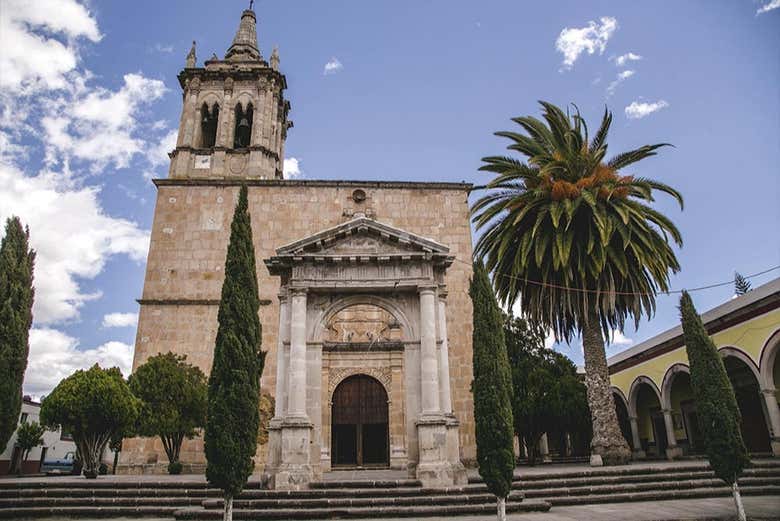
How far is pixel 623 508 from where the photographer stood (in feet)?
38.9

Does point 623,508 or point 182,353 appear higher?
point 182,353

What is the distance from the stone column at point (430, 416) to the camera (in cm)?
1351

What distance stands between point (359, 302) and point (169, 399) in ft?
27.8

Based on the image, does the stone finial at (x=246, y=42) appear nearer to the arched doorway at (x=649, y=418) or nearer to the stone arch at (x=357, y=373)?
the stone arch at (x=357, y=373)

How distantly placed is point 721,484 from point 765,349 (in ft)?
19.6

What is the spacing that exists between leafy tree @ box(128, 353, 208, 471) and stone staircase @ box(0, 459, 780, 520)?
4422mm

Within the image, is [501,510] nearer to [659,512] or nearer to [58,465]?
[659,512]

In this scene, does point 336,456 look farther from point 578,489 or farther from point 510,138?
point 510,138

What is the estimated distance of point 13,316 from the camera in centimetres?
1552

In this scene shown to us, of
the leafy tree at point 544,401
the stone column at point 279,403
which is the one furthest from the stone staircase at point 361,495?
the leafy tree at point 544,401

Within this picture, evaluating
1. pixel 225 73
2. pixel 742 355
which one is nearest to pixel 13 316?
pixel 225 73

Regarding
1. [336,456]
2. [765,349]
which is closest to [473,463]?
[336,456]

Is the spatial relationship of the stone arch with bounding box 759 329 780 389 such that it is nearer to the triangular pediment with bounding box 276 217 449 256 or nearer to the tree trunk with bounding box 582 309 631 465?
the tree trunk with bounding box 582 309 631 465

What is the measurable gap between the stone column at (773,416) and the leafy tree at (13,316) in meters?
23.0
